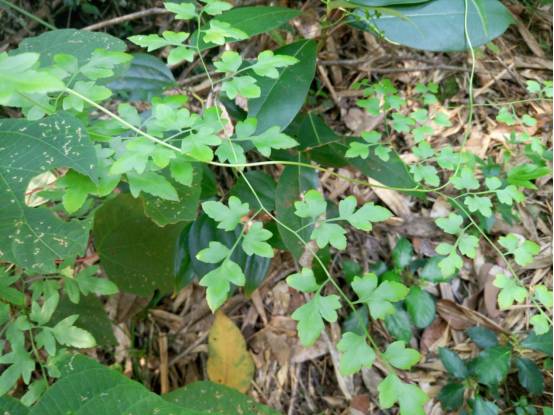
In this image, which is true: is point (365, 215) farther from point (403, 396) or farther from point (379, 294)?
point (403, 396)

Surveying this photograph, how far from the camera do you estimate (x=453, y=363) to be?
1.16 meters

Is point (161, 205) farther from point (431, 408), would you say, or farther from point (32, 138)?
point (431, 408)

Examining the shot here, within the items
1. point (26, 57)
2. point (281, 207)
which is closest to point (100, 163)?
point (26, 57)

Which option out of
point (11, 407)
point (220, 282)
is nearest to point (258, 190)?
point (220, 282)

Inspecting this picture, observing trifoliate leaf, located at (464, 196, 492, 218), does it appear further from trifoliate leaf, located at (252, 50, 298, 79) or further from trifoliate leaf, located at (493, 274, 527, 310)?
trifoliate leaf, located at (252, 50, 298, 79)

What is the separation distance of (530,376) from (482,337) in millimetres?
123

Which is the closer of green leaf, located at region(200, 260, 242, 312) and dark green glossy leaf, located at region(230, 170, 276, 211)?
green leaf, located at region(200, 260, 242, 312)

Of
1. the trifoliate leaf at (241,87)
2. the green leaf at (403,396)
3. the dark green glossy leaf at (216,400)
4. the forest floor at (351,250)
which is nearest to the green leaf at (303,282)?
the green leaf at (403,396)

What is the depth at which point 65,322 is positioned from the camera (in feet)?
2.87

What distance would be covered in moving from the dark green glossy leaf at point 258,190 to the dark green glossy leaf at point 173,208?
19 cm

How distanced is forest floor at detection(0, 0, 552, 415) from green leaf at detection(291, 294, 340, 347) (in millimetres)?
619

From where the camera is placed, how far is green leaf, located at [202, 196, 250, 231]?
698mm

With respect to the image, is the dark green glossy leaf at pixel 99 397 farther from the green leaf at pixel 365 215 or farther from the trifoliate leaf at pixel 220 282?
the green leaf at pixel 365 215

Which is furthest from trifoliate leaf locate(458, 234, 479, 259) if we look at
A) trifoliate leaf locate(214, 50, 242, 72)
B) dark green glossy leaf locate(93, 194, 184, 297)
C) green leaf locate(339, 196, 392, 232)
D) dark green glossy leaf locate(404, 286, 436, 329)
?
dark green glossy leaf locate(93, 194, 184, 297)
